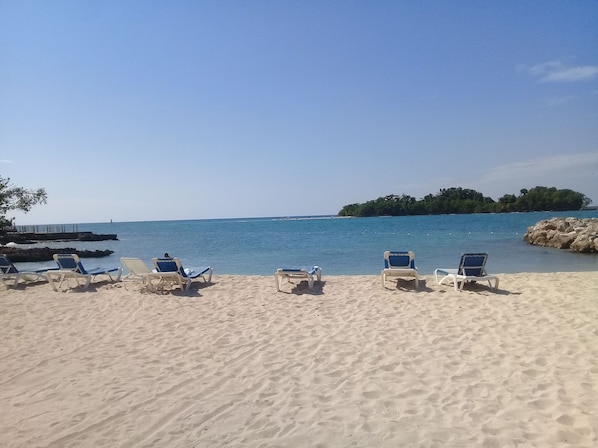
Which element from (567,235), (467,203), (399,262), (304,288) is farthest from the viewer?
(467,203)

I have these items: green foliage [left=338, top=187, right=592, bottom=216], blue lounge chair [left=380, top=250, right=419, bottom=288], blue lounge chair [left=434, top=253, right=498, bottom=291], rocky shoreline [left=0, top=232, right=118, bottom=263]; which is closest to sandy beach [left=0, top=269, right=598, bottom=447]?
blue lounge chair [left=434, top=253, right=498, bottom=291]

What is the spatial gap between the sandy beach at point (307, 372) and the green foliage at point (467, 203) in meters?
108

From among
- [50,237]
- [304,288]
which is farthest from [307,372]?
[50,237]

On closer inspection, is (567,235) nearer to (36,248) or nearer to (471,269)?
(471,269)

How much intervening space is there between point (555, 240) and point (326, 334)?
82.7ft

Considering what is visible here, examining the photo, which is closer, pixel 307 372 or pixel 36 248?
pixel 307 372

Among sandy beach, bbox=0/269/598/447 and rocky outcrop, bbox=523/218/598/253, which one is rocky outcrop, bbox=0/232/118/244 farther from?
sandy beach, bbox=0/269/598/447

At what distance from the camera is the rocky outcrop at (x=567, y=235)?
2222 centimetres

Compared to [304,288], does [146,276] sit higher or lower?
higher

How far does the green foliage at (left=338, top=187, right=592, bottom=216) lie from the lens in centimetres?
9962

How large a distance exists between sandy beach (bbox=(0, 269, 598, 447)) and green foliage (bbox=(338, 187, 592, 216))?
107529 mm

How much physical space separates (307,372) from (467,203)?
117m

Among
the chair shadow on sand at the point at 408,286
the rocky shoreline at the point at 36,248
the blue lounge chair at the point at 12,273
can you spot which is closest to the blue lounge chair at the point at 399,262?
the chair shadow on sand at the point at 408,286

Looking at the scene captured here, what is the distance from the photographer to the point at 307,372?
4383mm
